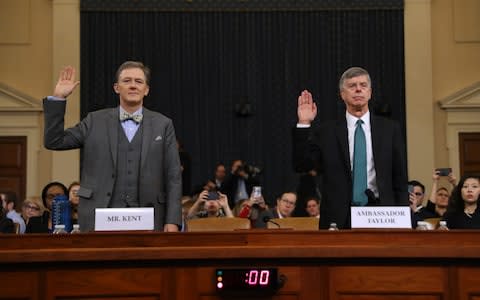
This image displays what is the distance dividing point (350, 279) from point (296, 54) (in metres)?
10.4

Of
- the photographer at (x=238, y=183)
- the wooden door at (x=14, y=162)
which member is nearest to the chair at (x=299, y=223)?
the photographer at (x=238, y=183)

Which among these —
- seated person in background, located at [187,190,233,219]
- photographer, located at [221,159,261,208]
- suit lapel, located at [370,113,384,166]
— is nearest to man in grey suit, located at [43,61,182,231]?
suit lapel, located at [370,113,384,166]

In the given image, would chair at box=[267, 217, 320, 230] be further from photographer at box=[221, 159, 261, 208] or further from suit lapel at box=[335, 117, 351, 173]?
photographer at box=[221, 159, 261, 208]

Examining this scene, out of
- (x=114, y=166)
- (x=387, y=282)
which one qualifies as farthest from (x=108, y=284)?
(x=114, y=166)

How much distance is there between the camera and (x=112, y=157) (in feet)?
16.6

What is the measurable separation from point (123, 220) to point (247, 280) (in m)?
0.76

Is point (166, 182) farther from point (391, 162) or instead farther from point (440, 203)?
point (440, 203)

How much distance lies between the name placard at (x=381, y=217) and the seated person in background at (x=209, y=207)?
381 centimetres

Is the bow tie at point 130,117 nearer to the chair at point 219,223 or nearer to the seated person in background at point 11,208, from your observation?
the chair at point 219,223

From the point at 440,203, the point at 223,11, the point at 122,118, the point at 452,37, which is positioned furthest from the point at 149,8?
the point at 122,118

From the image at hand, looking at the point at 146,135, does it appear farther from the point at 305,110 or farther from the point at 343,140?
the point at 343,140

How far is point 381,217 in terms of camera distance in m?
4.13

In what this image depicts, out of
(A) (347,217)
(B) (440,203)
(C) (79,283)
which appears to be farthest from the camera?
(B) (440,203)

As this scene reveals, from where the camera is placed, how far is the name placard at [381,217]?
162 inches
